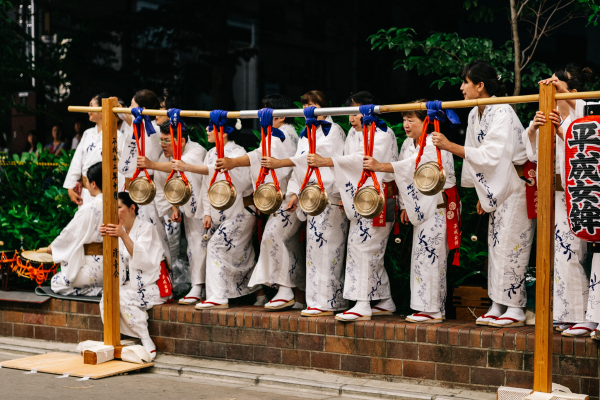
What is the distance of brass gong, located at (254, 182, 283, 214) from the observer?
554cm

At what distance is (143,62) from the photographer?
37.7 feet

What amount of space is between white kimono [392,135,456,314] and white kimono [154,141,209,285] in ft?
6.52

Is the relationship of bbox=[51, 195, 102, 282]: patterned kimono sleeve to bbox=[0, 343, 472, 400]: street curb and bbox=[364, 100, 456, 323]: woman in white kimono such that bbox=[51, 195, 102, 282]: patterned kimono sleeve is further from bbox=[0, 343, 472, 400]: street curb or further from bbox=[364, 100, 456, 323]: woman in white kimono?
bbox=[364, 100, 456, 323]: woman in white kimono

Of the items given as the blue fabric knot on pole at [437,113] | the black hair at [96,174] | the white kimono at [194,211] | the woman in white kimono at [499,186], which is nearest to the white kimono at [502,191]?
the woman in white kimono at [499,186]

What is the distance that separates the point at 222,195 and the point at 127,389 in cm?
162

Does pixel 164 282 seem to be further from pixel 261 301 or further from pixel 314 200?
pixel 314 200

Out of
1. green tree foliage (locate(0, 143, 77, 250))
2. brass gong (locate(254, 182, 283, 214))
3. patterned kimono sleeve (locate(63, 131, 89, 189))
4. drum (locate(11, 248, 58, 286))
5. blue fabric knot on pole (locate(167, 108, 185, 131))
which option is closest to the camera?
brass gong (locate(254, 182, 283, 214))

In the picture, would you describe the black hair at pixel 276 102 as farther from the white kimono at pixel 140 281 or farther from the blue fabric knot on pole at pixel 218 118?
the white kimono at pixel 140 281

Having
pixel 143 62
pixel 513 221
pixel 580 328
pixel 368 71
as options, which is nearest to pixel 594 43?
pixel 368 71

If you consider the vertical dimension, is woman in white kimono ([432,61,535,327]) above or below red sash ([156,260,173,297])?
above

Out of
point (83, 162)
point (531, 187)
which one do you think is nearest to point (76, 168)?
point (83, 162)

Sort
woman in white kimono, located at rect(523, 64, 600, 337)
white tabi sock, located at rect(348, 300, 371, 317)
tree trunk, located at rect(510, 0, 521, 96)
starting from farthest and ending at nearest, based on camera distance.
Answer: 1. tree trunk, located at rect(510, 0, 521, 96)
2. white tabi sock, located at rect(348, 300, 371, 317)
3. woman in white kimono, located at rect(523, 64, 600, 337)

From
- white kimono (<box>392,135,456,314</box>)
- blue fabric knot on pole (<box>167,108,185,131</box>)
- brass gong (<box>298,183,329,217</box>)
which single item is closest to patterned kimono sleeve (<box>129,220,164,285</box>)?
blue fabric knot on pole (<box>167,108,185,131</box>)

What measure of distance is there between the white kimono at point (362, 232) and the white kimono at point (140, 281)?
5.82 feet
